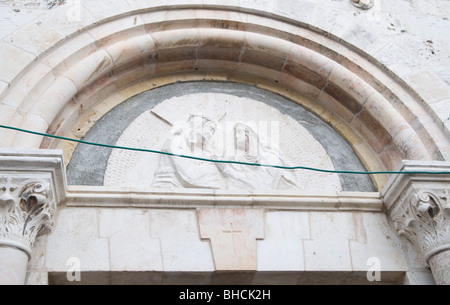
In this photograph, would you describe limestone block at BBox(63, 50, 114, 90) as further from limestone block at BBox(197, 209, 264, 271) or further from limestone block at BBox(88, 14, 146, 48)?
limestone block at BBox(197, 209, 264, 271)

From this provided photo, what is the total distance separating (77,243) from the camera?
430 cm

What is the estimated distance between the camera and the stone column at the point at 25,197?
3.88 m

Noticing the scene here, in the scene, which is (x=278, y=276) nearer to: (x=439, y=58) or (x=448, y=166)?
(x=448, y=166)

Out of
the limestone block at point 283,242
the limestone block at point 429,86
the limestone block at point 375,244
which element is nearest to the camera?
the limestone block at point 283,242

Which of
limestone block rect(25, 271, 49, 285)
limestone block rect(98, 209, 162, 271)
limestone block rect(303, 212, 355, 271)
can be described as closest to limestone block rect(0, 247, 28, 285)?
limestone block rect(25, 271, 49, 285)

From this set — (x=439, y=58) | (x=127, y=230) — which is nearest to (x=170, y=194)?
(x=127, y=230)

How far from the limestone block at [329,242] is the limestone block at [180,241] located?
76cm

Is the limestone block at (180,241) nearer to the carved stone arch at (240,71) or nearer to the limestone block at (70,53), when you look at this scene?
the carved stone arch at (240,71)

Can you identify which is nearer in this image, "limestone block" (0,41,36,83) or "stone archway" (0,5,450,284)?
"limestone block" (0,41,36,83)

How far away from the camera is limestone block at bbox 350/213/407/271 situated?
15.1ft

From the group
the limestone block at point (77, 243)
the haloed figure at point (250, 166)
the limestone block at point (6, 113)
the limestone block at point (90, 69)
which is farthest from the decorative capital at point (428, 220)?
the limestone block at point (6, 113)

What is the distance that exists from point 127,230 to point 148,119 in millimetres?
1227
